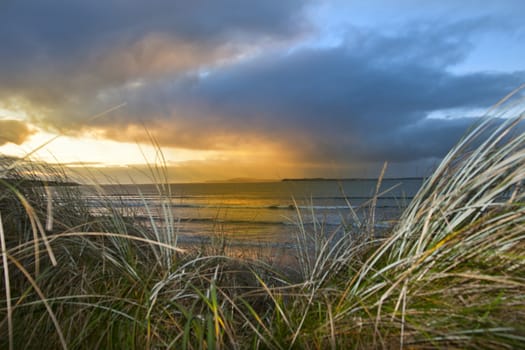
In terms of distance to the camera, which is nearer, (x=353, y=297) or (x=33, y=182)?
(x=353, y=297)

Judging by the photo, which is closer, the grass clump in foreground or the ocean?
the grass clump in foreground

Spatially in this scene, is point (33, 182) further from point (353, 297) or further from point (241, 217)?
point (241, 217)

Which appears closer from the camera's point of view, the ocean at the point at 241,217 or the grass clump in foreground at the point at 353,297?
the grass clump in foreground at the point at 353,297

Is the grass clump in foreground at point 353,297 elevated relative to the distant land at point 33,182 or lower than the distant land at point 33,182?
lower

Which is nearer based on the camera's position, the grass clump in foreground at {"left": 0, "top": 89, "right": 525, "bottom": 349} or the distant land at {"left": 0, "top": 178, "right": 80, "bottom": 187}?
the grass clump in foreground at {"left": 0, "top": 89, "right": 525, "bottom": 349}

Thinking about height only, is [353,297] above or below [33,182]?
below

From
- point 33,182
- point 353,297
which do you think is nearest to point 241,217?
point 33,182

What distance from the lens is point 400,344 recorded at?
1.45 m

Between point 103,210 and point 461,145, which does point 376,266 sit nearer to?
point 461,145

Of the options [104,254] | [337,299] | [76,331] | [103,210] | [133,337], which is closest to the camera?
[133,337]

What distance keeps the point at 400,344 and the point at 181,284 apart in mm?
1256

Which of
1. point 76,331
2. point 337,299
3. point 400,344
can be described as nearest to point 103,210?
point 76,331

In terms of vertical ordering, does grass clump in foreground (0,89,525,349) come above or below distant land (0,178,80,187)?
below

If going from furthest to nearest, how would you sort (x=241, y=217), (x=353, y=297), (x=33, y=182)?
(x=241, y=217), (x=33, y=182), (x=353, y=297)
